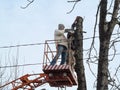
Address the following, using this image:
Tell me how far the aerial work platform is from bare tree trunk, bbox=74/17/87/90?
1.56 feet

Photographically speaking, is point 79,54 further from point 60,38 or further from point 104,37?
point 104,37

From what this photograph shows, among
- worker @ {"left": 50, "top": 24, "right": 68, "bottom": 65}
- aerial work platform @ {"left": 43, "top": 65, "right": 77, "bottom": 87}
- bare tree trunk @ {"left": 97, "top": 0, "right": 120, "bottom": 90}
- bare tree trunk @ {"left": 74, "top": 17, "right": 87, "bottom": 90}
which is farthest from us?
worker @ {"left": 50, "top": 24, "right": 68, "bottom": 65}

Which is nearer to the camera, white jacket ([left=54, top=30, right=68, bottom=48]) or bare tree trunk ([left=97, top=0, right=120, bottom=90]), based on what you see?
bare tree trunk ([left=97, top=0, right=120, bottom=90])

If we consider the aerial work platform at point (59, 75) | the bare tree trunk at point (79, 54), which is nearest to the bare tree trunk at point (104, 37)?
the bare tree trunk at point (79, 54)

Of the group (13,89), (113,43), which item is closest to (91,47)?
(113,43)

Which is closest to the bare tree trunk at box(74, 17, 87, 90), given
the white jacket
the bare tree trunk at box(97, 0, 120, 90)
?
the white jacket

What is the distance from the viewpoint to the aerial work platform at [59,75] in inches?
524

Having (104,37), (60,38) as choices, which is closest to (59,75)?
(60,38)

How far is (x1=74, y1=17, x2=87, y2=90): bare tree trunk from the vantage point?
12.4 meters

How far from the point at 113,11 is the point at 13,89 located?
4.93m

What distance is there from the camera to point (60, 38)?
13469 millimetres

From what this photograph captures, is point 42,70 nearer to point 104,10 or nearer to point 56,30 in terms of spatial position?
point 56,30

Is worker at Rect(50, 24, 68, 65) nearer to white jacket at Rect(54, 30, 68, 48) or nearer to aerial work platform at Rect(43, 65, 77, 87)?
white jacket at Rect(54, 30, 68, 48)

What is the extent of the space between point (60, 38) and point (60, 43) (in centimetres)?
15
